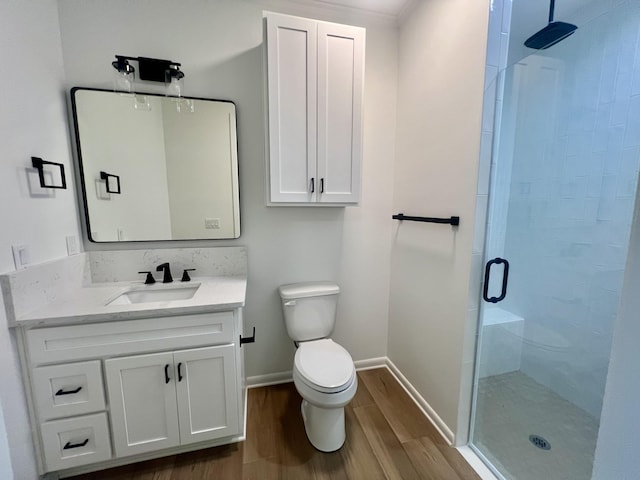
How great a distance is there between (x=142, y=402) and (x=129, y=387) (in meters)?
0.10

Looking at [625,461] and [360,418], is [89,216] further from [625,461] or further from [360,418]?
[625,461]

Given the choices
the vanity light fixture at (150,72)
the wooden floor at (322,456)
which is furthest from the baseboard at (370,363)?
the vanity light fixture at (150,72)

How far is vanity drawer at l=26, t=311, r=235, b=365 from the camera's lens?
1.21 m

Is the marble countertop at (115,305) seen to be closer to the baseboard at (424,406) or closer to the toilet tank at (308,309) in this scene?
the toilet tank at (308,309)

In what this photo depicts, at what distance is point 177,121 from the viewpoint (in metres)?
Result: 1.67

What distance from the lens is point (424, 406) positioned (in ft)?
5.85

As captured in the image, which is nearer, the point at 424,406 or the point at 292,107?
the point at 292,107

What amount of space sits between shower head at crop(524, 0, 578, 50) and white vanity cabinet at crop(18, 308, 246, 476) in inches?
74.6

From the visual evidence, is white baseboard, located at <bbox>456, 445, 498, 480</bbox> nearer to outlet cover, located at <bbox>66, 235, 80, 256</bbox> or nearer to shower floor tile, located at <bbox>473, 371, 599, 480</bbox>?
shower floor tile, located at <bbox>473, 371, 599, 480</bbox>

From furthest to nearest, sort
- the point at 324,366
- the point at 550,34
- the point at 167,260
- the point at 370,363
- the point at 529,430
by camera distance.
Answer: the point at 370,363, the point at 167,260, the point at 324,366, the point at 529,430, the point at 550,34

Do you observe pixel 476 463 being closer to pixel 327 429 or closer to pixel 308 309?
pixel 327 429

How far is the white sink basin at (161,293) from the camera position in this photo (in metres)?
1.60

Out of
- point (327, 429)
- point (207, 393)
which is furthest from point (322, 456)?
point (207, 393)

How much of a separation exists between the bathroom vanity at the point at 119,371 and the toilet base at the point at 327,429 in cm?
40
